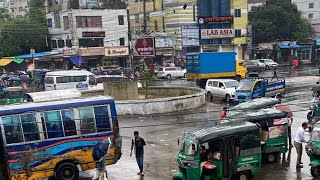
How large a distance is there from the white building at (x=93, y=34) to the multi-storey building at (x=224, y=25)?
1112 cm

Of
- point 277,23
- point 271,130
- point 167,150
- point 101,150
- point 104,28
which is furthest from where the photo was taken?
point 277,23

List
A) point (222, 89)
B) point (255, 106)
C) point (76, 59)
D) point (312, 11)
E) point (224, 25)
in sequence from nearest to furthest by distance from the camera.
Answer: point (255, 106)
point (222, 89)
point (76, 59)
point (224, 25)
point (312, 11)

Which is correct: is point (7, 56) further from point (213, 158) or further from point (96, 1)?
point (213, 158)

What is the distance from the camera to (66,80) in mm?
33719

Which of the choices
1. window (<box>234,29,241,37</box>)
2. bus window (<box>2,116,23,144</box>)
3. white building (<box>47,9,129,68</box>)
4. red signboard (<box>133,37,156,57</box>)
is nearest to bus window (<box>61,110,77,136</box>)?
bus window (<box>2,116,23,144</box>)

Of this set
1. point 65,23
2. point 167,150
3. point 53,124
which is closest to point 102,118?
point 53,124

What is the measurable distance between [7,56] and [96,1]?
1495 cm

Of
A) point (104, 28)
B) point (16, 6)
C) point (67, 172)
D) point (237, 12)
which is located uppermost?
point (16, 6)

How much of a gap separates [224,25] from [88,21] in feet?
64.2

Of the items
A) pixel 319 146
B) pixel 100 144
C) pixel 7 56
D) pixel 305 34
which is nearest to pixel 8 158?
pixel 100 144

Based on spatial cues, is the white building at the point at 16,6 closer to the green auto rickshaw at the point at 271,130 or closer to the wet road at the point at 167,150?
the wet road at the point at 167,150

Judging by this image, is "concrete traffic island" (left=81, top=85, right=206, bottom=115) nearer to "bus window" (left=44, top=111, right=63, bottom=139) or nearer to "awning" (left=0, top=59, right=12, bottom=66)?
"bus window" (left=44, top=111, right=63, bottom=139)

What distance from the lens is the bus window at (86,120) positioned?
38.7ft

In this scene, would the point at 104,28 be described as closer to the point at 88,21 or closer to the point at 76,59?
the point at 88,21
